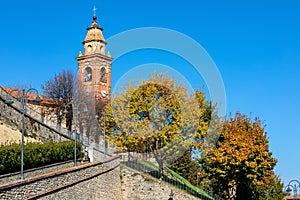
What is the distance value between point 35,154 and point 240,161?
1621 centimetres

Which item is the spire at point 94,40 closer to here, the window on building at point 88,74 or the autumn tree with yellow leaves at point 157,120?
the window on building at point 88,74

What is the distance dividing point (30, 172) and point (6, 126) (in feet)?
43.4

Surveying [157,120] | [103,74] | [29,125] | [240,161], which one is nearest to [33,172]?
[157,120]

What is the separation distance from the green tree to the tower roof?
35299mm

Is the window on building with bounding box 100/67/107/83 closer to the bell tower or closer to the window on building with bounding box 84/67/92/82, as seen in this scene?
the bell tower

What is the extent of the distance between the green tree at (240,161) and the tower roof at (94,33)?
35.3 m

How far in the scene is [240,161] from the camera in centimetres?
3844

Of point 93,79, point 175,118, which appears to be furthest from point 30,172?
point 93,79

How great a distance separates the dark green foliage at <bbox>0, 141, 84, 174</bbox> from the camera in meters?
25.1

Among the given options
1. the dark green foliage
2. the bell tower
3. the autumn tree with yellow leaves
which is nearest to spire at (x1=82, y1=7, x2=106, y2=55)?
the bell tower

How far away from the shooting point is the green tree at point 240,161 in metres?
38.8

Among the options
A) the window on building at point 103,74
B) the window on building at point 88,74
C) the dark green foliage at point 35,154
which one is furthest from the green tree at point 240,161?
the window on building at point 103,74

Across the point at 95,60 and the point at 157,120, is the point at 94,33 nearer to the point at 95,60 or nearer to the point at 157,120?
the point at 95,60

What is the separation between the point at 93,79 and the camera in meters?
70.2
